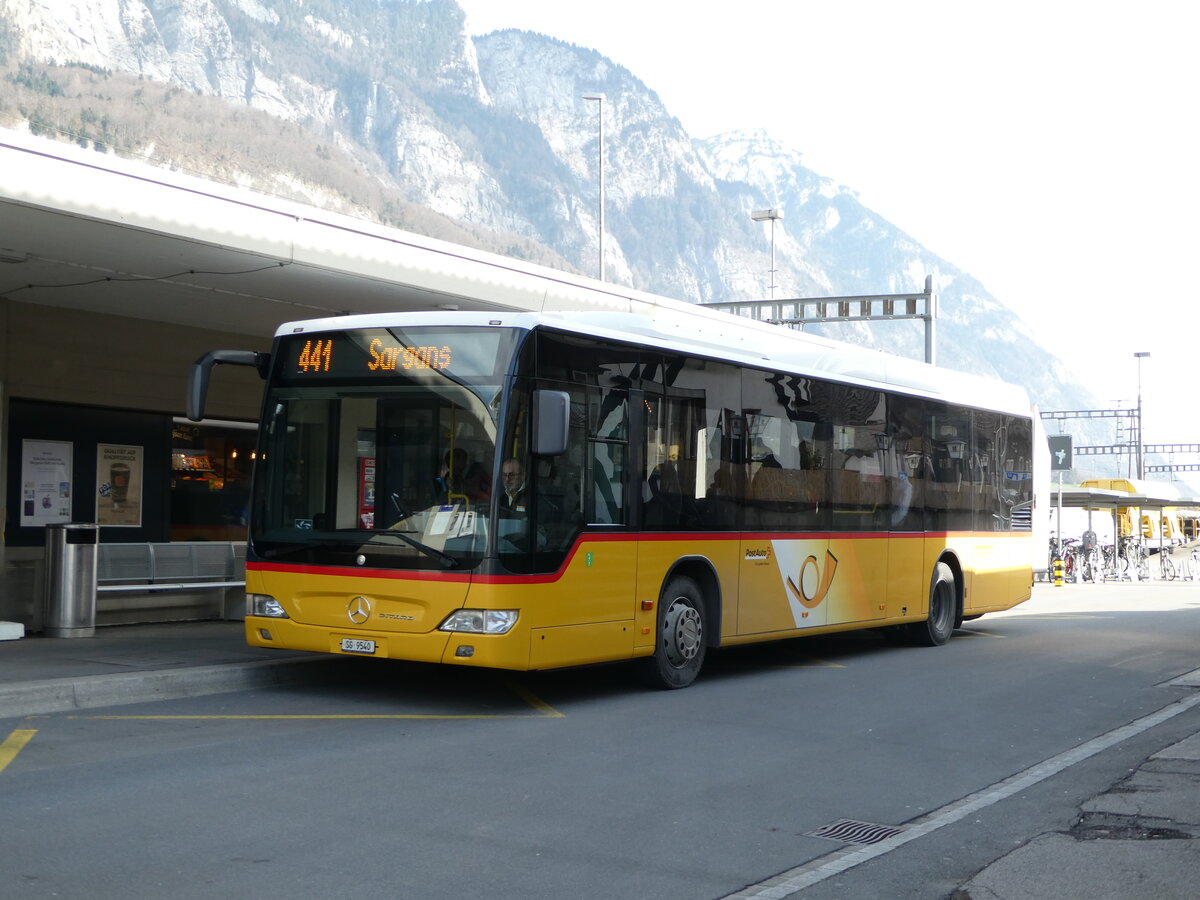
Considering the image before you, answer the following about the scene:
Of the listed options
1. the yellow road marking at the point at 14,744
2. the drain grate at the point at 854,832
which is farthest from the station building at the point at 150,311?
the drain grate at the point at 854,832

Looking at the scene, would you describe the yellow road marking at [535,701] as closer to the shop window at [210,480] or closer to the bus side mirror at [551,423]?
the bus side mirror at [551,423]

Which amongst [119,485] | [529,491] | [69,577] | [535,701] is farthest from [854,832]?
[119,485]

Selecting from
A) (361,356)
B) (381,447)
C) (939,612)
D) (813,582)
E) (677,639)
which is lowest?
(939,612)

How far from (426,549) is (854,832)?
14.0 ft

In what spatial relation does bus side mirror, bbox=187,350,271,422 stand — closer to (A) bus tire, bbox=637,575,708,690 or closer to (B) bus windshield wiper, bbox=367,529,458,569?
(B) bus windshield wiper, bbox=367,529,458,569

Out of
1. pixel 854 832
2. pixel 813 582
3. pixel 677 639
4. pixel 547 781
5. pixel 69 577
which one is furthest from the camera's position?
pixel 69 577

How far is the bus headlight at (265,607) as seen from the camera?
425 inches

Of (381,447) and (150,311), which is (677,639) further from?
(150,311)

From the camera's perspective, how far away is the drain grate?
6.80m

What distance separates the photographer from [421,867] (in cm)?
593

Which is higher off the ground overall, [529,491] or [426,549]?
[529,491]

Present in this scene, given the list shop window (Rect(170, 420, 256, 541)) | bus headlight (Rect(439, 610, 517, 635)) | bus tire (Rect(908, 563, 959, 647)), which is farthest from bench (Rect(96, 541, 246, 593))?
bus tire (Rect(908, 563, 959, 647))

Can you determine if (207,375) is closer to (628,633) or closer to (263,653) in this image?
(263,653)

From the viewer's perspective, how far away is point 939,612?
16656mm
